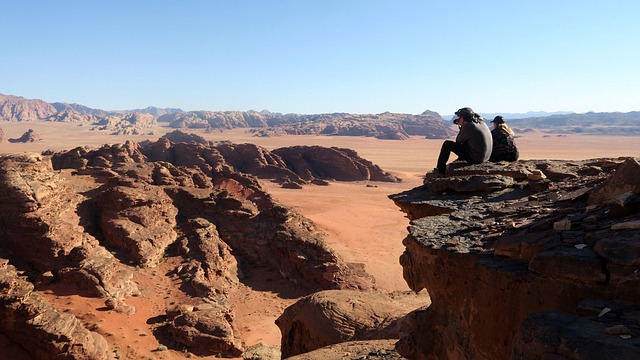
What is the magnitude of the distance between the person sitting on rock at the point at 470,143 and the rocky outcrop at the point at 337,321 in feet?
13.4

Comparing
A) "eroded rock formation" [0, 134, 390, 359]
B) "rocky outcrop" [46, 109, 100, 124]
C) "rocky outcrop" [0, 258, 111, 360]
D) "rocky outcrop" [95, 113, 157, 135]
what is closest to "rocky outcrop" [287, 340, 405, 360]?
"eroded rock formation" [0, 134, 390, 359]

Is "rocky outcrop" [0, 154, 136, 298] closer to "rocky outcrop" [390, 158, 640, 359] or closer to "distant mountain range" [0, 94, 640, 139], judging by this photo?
"rocky outcrop" [390, 158, 640, 359]

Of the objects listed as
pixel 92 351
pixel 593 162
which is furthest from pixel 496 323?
pixel 92 351

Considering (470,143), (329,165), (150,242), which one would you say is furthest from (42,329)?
(329,165)

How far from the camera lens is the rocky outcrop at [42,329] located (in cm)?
1078

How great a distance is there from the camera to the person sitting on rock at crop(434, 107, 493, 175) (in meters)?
8.41

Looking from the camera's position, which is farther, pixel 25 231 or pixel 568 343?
pixel 25 231

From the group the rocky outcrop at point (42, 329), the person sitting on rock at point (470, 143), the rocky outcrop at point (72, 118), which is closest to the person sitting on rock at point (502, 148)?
the person sitting on rock at point (470, 143)

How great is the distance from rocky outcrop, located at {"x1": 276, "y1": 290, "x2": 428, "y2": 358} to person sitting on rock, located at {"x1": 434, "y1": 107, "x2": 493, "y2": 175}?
409 cm

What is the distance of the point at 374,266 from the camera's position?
2197 centimetres

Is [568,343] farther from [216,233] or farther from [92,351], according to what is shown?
[216,233]

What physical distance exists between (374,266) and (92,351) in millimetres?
14144

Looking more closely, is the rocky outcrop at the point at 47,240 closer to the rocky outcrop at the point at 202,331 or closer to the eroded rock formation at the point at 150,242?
the eroded rock formation at the point at 150,242

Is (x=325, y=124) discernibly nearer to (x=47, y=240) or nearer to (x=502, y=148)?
(x=47, y=240)
